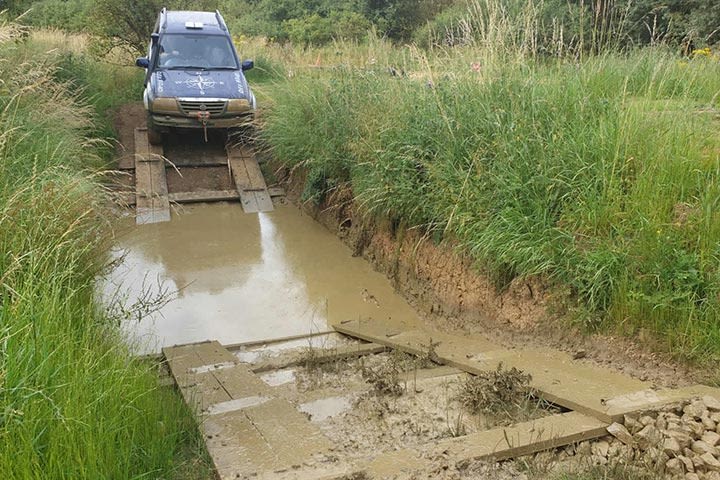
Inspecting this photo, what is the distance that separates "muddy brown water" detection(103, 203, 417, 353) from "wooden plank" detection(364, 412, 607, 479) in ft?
7.54

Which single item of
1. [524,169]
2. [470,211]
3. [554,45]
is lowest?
[470,211]

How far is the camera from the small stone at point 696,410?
3.27 m

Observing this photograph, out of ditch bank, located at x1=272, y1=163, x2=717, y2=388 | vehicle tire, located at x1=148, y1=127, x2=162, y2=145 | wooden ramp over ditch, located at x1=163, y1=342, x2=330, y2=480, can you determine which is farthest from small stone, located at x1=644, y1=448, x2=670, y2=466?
vehicle tire, located at x1=148, y1=127, x2=162, y2=145

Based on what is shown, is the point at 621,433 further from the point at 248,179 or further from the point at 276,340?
the point at 248,179

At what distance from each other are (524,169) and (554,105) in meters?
0.92

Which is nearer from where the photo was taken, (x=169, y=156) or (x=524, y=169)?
(x=524, y=169)

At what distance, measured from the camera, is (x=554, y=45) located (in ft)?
20.7

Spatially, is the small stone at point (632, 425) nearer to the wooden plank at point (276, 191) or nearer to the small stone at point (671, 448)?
the small stone at point (671, 448)

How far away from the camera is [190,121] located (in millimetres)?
10188

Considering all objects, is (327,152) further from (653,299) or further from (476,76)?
(653,299)

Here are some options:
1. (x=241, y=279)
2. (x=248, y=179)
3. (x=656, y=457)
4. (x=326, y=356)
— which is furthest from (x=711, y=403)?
(x=248, y=179)

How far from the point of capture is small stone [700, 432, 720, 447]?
3.06 m

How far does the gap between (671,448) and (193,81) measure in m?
9.18

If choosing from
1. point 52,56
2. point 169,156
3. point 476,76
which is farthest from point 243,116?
point 476,76
